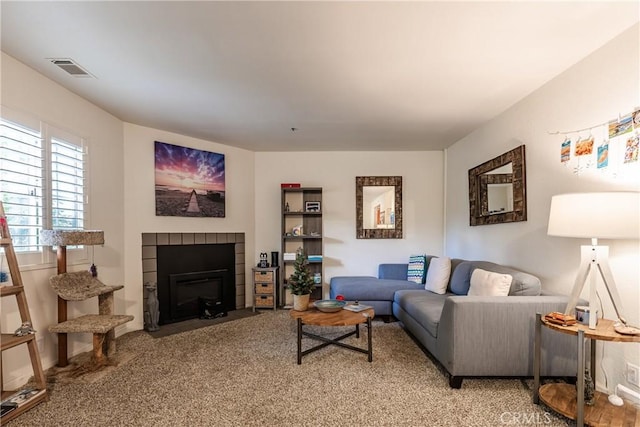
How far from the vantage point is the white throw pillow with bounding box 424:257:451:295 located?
378cm

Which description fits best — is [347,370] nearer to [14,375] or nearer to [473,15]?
[14,375]

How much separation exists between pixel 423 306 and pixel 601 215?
64.2 inches

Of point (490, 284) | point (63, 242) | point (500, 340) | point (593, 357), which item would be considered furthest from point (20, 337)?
point (593, 357)

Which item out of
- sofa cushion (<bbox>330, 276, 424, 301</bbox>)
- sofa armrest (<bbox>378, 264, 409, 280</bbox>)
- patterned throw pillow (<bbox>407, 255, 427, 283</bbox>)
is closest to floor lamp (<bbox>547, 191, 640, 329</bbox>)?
sofa cushion (<bbox>330, 276, 424, 301</bbox>)

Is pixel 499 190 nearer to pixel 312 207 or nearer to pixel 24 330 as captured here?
pixel 312 207

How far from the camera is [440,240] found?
198 inches

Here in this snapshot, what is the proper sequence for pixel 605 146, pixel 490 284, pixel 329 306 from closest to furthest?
1. pixel 605 146
2. pixel 490 284
3. pixel 329 306

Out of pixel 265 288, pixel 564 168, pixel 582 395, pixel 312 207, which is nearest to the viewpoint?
pixel 582 395

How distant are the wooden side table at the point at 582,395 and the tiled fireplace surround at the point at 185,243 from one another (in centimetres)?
371

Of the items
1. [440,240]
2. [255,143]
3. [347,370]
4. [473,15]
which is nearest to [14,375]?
[347,370]

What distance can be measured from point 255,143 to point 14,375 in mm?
3381

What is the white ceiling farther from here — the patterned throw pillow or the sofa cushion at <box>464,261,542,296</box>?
the patterned throw pillow

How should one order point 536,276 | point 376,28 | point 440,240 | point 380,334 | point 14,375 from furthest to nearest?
point 440,240 → point 380,334 → point 536,276 → point 14,375 → point 376,28

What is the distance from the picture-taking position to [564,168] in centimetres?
254
